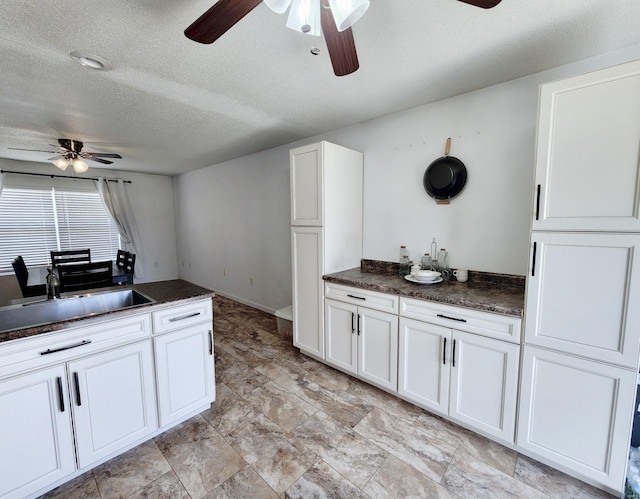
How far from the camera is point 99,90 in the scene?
6.89ft

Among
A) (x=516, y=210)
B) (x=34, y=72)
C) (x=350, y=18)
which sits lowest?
(x=516, y=210)

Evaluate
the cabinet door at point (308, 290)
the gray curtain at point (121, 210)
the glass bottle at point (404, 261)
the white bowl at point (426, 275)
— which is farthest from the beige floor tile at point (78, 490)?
the gray curtain at point (121, 210)

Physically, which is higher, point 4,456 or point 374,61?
point 374,61

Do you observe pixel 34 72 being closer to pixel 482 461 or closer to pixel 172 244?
pixel 482 461

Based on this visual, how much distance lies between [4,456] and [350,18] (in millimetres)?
2408

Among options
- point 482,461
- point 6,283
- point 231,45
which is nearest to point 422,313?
point 482,461

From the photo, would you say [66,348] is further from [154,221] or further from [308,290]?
[154,221]

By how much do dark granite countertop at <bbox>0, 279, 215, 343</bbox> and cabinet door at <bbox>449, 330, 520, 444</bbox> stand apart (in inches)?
68.1

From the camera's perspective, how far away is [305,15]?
1.11 metres

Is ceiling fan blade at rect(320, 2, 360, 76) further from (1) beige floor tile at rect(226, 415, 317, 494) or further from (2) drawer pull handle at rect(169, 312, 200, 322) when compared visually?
(1) beige floor tile at rect(226, 415, 317, 494)

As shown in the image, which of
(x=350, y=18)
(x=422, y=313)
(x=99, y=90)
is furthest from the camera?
(x=99, y=90)


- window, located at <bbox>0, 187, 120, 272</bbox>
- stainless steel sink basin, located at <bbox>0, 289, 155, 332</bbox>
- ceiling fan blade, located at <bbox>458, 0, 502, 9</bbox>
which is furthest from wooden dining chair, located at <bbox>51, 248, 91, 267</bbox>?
ceiling fan blade, located at <bbox>458, 0, 502, 9</bbox>

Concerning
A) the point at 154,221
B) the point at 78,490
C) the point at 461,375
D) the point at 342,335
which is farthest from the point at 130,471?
the point at 154,221

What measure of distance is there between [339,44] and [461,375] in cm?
201
